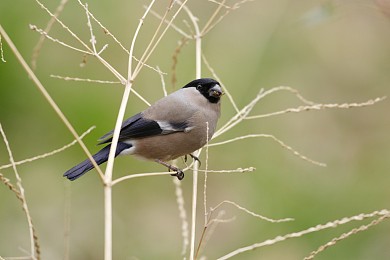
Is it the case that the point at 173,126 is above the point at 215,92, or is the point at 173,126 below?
below

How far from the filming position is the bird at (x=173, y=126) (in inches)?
102

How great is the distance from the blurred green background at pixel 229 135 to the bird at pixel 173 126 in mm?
1320

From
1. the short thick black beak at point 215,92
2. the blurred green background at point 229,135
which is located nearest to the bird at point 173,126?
the short thick black beak at point 215,92

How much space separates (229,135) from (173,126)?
6.25 ft

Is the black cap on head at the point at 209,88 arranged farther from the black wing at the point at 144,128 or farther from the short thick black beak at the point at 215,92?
the black wing at the point at 144,128

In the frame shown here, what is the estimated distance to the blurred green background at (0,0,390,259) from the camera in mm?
4109

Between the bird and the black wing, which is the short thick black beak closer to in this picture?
the bird

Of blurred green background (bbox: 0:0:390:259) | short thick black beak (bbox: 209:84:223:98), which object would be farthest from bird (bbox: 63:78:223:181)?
blurred green background (bbox: 0:0:390:259)

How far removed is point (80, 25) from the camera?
4637mm

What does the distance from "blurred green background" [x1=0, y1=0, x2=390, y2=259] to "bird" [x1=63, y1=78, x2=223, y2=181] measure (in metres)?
1.32

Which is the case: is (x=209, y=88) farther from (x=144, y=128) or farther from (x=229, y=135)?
(x=229, y=135)

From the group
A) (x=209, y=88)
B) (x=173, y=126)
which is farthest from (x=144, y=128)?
(x=209, y=88)

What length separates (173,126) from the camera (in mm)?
2666

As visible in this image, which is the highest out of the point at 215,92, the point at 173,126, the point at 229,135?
the point at 215,92
